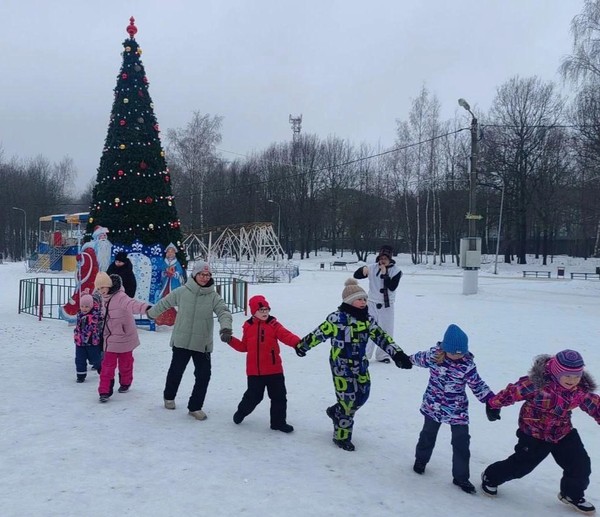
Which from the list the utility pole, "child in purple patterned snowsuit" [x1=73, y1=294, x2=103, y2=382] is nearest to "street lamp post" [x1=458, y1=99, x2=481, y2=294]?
"child in purple patterned snowsuit" [x1=73, y1=294, x2=103, y2=382]

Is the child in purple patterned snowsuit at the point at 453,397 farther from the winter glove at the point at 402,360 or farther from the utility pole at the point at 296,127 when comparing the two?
the utility pole at the point at 296,127

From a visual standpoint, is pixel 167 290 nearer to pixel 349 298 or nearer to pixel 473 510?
pixel 349 298

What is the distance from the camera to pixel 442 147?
52.6 meters

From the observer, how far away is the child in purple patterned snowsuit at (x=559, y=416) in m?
3.73

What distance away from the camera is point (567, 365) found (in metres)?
3.68

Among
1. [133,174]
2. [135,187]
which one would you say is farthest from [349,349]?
[133,174]

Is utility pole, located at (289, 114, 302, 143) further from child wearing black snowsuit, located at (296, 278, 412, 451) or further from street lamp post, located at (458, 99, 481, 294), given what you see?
child wearing black snowsuit, located at (296, 278, 412, 451)

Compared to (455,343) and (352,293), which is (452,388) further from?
(352,293)

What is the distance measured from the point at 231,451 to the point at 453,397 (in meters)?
1.99

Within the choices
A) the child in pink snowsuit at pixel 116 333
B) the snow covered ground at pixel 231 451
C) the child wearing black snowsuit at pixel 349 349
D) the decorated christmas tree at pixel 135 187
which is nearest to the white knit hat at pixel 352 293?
the child wearing black snowsuit at pixel 349 349

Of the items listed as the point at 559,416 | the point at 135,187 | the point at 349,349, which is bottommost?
the point at 559,416

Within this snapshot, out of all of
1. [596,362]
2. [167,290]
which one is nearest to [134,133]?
[167,290]

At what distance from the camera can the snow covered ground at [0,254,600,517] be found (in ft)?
12.2

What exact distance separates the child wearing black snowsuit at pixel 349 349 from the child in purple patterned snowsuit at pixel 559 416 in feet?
4.04
